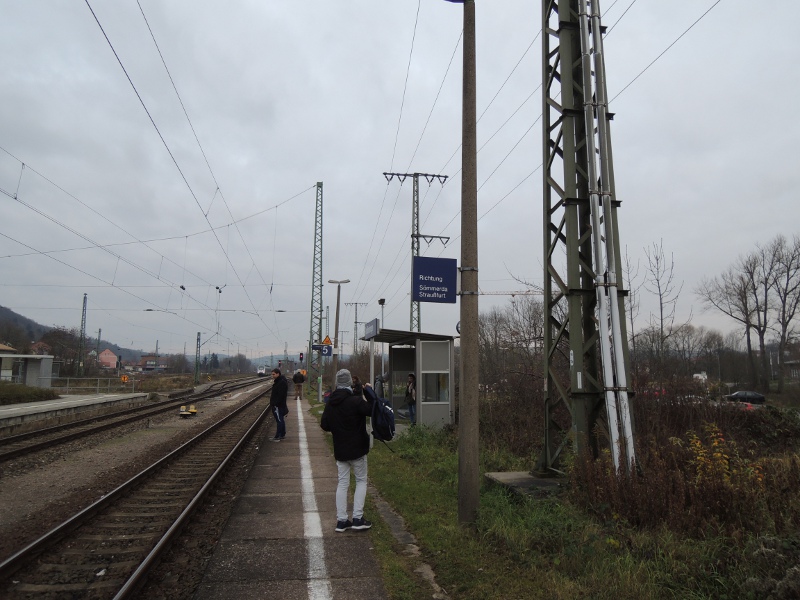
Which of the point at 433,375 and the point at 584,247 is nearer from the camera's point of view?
the point at 584,247

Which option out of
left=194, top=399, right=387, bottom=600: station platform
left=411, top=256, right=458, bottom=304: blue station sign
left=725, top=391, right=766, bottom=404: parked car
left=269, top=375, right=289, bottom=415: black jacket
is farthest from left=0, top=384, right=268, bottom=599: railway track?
left=725, top=391, right=766, bottom=404: parked car

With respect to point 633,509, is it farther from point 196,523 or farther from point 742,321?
point 742,321

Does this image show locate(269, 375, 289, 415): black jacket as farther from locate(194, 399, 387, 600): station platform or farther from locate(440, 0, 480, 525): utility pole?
locate(440, 0, 480, 525): utility pole

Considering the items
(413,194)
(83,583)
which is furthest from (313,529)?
(413,194)

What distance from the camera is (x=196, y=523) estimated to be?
20.9 ft

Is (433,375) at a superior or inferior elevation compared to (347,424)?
superior

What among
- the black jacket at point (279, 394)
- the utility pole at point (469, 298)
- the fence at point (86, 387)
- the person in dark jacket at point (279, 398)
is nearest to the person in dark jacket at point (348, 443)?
the utility pole at point (469, 298)

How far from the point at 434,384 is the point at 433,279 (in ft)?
24.9

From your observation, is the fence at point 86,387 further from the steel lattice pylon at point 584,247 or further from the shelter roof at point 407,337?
the steel lattice pylon at point 584,247

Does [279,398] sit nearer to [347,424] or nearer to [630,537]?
[347,424]

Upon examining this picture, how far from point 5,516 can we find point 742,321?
1864 inches

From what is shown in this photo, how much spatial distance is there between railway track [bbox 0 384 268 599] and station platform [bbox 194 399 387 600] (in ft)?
1.96

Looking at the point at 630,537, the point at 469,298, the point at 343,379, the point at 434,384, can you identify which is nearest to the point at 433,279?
the point at 469,298

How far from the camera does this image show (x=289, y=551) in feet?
17.4
